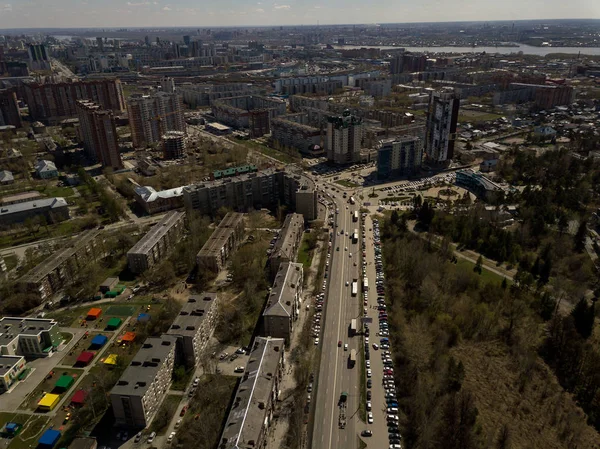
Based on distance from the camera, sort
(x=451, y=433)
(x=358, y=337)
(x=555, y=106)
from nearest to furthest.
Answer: (x=451, y=433)
(x=358, y=337)
(x=555, y=106)

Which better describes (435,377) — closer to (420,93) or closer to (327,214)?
(327,214)

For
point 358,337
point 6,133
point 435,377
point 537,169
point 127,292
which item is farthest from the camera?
point 6,133

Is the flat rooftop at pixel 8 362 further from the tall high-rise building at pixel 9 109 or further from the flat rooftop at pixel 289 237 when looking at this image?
the tall high-rise building at pixel 9 109

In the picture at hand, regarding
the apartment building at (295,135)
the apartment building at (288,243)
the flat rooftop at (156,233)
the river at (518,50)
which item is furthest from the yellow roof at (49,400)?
the river at (518,50)

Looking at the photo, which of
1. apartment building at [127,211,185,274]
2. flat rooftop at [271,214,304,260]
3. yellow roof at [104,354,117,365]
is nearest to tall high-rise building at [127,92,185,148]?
apartment building at [127,211,185,274]

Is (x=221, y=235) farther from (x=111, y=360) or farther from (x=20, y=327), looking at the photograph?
(x=20, y=327)

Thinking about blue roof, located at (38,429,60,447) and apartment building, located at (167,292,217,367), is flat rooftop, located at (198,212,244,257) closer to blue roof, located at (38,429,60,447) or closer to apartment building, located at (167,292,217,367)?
apartment building, located at (167,292,217,367)

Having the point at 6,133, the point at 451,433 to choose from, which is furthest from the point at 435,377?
the point at 6,133
